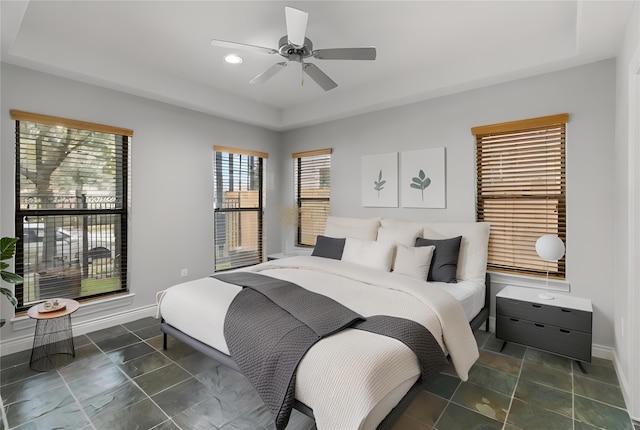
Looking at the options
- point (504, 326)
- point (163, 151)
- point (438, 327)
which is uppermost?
point (163, 151)

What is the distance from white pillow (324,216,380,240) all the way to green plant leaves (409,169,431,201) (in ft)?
2.06

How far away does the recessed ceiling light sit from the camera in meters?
3.23

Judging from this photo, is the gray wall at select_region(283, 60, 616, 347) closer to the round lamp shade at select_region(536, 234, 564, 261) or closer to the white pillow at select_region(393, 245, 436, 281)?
the round lamp shade at select_region(536, 234, 564, 261)

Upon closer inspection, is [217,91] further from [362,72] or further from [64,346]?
[64,346]

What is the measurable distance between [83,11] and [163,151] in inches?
66.6

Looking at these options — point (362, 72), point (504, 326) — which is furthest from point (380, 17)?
point (504, 326)

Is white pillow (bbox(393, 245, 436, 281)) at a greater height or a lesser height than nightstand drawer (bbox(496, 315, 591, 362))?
greater

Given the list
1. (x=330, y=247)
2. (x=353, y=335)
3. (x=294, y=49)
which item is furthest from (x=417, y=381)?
(x=294, y=49)

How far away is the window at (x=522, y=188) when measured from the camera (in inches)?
123

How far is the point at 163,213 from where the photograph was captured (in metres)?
4.01

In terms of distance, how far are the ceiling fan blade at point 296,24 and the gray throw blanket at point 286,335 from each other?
190 centimetres

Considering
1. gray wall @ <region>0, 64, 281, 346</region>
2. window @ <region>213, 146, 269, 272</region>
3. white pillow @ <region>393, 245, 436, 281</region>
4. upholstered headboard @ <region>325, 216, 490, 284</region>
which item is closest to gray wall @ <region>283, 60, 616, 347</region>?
upholstered headboard @ <region>325, 216, 490, 284</region>

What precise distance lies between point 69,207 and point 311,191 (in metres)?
3.13

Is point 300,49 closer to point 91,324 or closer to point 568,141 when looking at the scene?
point 568,141
